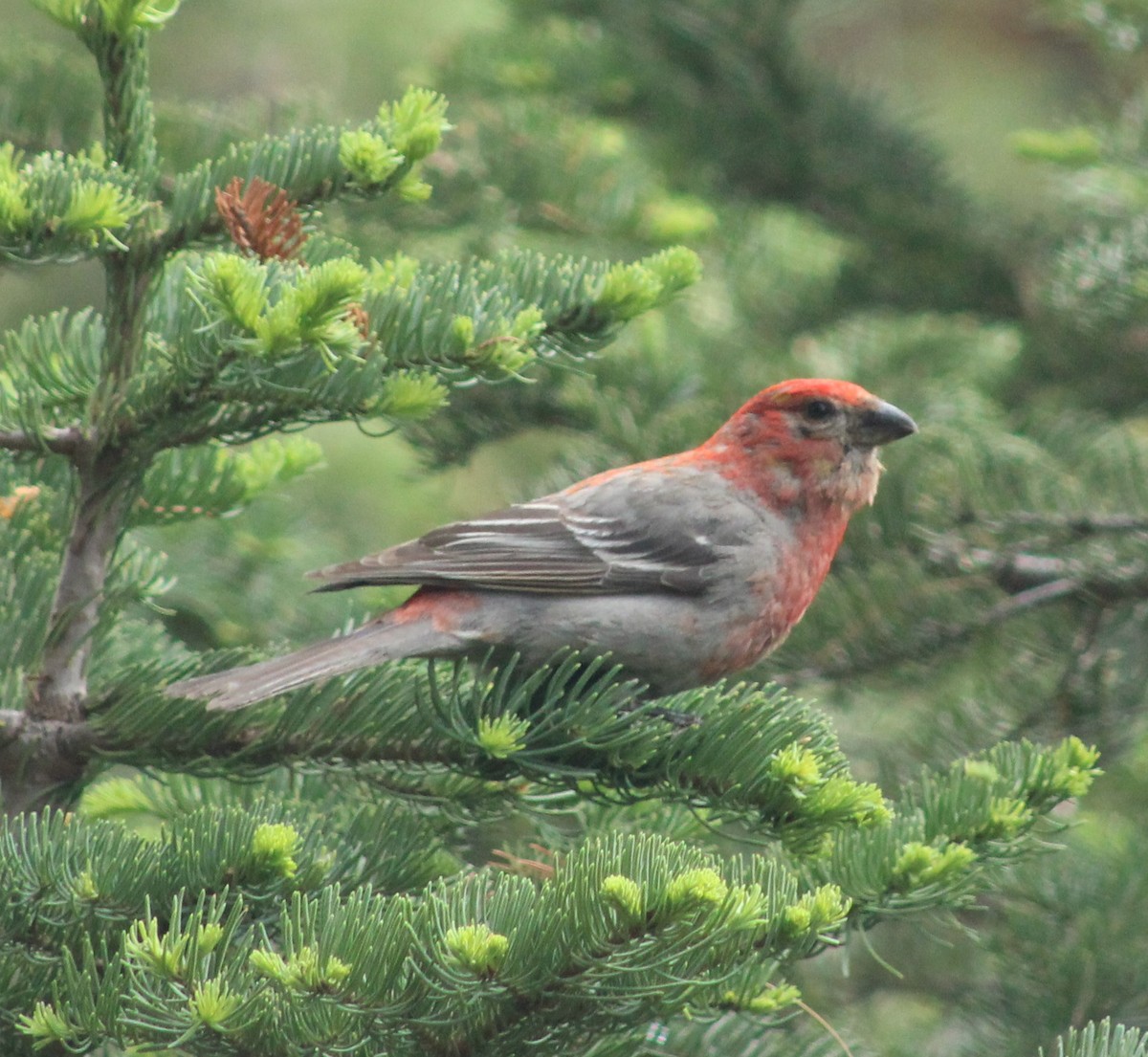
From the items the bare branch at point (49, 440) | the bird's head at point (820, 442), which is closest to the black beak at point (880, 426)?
the bird's head at point (820, 442)

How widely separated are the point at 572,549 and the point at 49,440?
1521 mm

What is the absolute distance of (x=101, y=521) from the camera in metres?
2.83

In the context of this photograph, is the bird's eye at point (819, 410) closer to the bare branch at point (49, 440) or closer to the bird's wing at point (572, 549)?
the bird's wing at point (572, 549)

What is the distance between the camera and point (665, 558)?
12.5 ft

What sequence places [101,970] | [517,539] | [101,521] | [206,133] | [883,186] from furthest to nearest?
[883,186], [206,133], [517,539], [101,521], [101,970]

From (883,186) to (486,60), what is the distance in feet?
5.12

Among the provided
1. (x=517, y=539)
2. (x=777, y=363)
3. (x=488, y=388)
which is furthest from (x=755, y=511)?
(x=777, y=363)

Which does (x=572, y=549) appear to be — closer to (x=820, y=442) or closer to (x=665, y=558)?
(x=665, y=558)

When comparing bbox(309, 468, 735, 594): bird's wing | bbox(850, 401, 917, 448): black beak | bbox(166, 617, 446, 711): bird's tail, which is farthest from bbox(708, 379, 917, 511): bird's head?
bbox(166, 617, 446, 711): bird's tail

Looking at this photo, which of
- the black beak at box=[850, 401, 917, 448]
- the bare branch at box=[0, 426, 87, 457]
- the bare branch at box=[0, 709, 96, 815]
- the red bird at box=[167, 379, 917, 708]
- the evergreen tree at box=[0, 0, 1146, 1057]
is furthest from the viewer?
the black beak at box=[850, 401, 917, 448]

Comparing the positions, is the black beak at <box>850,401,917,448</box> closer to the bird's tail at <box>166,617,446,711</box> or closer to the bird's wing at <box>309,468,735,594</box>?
the bird's wing at <box>309,468,735,594</box>

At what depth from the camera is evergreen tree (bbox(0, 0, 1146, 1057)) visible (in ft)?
6.91

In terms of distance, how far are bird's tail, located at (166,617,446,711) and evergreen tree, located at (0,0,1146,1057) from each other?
6cm

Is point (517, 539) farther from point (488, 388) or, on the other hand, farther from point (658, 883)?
point (658, 883)
